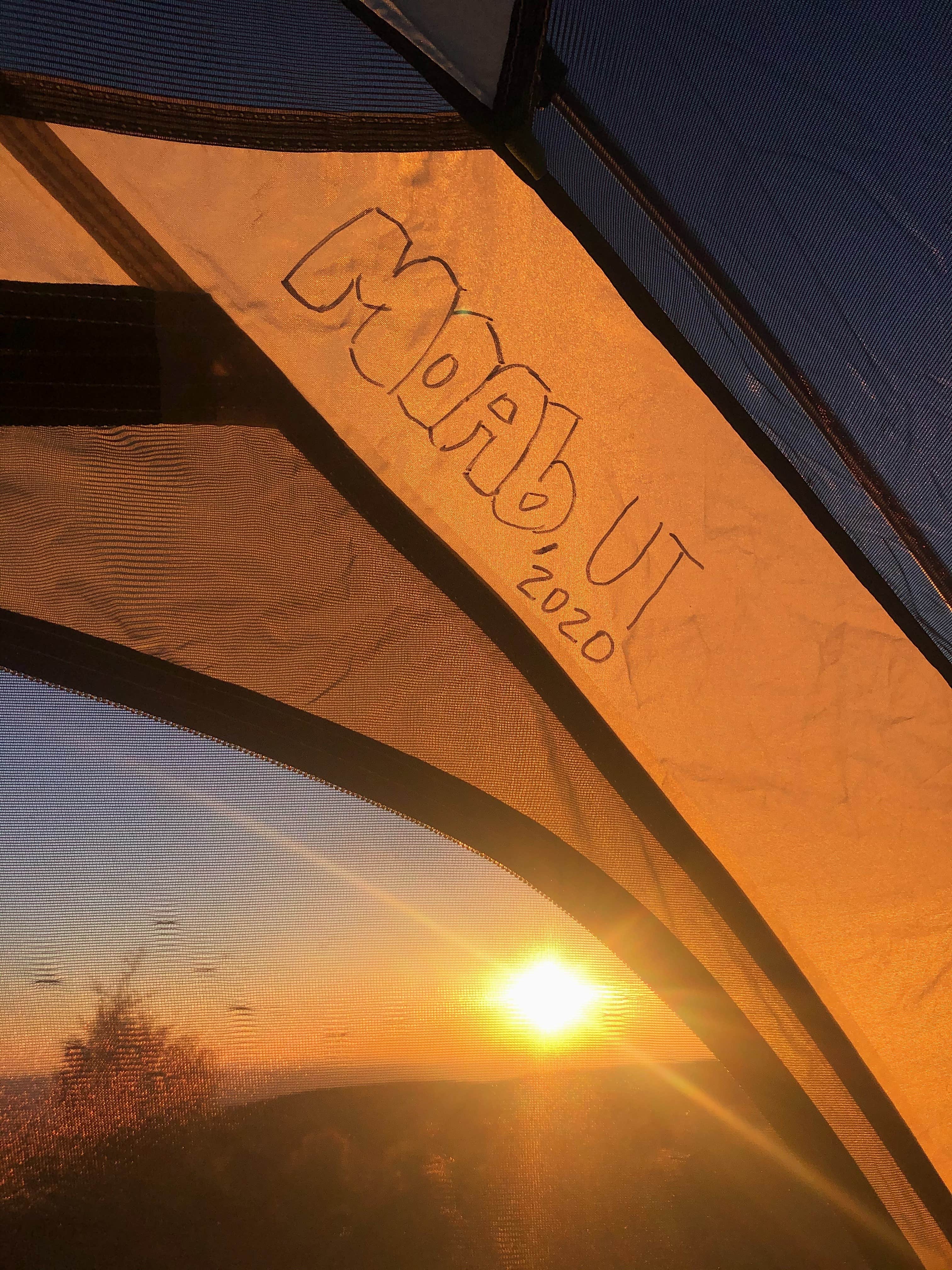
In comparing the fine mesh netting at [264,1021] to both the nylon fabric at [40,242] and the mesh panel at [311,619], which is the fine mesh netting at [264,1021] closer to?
the mesh panel at [311,619]

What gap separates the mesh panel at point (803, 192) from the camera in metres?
0.75

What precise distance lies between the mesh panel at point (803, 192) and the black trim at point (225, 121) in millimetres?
125

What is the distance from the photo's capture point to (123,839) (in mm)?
1006

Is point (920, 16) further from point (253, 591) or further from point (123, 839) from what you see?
point (123, 839)

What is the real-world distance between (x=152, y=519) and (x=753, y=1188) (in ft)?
4.12

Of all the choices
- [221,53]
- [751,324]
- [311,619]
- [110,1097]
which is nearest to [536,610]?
[311,619]

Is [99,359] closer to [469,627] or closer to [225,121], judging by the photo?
[225,121]

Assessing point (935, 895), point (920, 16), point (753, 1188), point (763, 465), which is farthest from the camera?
point (753, 1188)

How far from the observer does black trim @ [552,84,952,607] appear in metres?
0.80

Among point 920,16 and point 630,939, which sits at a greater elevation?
point 920,16

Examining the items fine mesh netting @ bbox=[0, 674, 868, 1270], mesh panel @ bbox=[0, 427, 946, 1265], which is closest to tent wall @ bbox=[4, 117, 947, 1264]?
mesh panel @ bbox=[0, 427, 946, 1265]

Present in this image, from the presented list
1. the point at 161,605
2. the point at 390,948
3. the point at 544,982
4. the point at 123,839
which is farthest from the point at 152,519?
the point at 544,982

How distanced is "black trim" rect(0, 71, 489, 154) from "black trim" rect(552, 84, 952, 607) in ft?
0.43

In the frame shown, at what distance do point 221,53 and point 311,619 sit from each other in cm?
58
